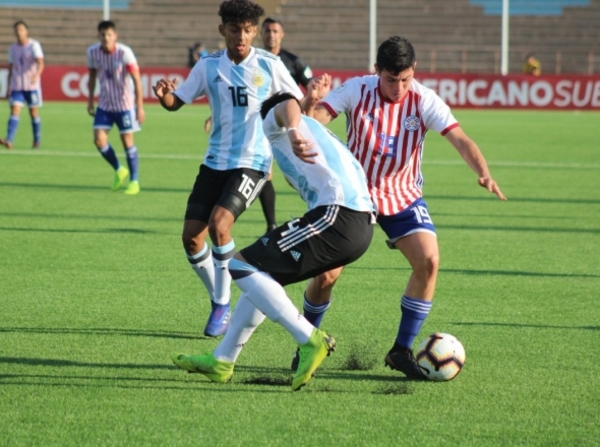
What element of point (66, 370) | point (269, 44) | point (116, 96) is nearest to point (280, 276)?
point (66, 370)

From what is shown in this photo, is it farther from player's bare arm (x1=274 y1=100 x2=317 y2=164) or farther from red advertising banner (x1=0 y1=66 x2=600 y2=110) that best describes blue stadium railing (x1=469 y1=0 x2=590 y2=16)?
player's bare arm (x1=274 y1=100 x2=317 y2=164)

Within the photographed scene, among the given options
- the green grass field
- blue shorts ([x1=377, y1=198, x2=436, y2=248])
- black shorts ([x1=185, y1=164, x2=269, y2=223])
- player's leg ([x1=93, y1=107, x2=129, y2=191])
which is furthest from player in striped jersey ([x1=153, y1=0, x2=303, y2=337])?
player's leg ([x1=93, y1=107, x2=129, y2=191])

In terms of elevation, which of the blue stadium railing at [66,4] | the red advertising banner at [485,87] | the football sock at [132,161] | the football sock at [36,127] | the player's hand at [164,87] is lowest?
the red advertising banner at [485,87]

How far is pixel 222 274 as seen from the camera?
6.70 meters

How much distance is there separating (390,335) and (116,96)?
8093 mm

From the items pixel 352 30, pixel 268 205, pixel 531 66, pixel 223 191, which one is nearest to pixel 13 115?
pixel 268 205

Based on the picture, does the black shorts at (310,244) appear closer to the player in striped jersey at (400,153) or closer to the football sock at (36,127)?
the player in striped jersey at (400,153)

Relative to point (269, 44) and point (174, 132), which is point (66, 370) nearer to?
point (269, 44)

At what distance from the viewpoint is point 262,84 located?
6766 mm

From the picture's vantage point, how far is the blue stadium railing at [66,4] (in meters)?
38.3

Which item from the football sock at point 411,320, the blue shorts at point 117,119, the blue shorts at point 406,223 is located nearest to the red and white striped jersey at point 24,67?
the blue shorts at point 117,119

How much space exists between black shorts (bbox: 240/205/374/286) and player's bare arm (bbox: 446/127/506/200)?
0.82 m

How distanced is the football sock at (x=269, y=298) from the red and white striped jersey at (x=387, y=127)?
0.98 meters

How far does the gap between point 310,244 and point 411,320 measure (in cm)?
105
